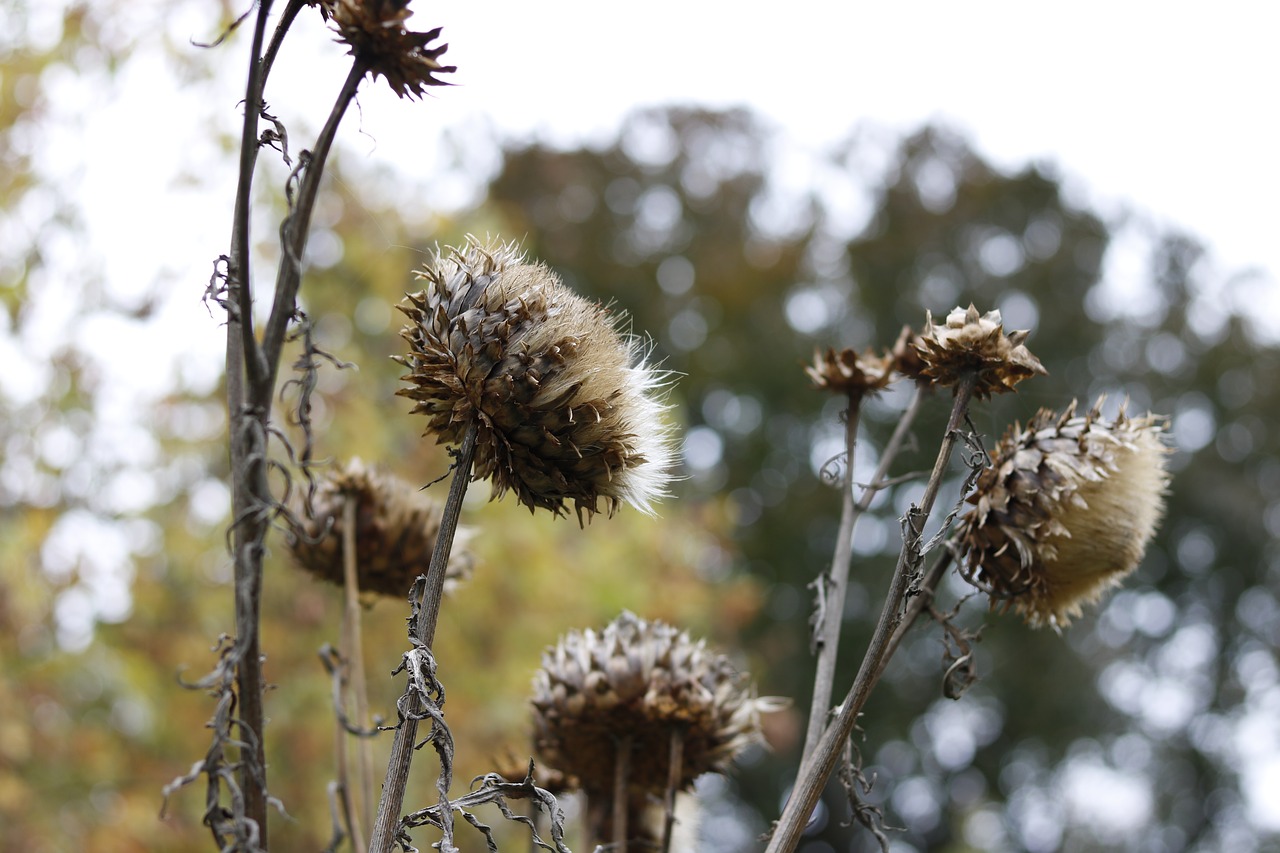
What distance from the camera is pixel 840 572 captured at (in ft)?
3.81

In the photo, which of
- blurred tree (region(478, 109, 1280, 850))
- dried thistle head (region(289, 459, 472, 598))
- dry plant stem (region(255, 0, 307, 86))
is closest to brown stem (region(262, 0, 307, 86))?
dry plant stem (region(255, 0, 307, 86))

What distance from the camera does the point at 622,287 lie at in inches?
539

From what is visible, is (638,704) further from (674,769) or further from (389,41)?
(389,41)

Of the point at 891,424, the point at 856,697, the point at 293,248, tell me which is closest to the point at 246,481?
the point at 293,248

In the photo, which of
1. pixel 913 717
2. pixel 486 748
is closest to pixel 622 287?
pixel 913 717

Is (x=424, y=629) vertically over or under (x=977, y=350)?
under

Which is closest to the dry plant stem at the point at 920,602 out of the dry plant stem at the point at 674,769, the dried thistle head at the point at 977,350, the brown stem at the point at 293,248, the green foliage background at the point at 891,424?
the dried thistle head at the point at 977,350

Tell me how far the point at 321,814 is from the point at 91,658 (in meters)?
1.36

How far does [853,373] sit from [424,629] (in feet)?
2.29

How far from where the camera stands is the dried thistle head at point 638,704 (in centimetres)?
144

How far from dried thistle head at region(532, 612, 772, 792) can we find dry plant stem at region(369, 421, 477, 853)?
22.3 inches

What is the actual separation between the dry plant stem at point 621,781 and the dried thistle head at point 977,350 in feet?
2.22

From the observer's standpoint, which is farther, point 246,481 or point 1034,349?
point 1034,349

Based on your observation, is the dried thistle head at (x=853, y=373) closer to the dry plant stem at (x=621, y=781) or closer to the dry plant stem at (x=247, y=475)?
the dry plant stem at (x=621, y=781)
